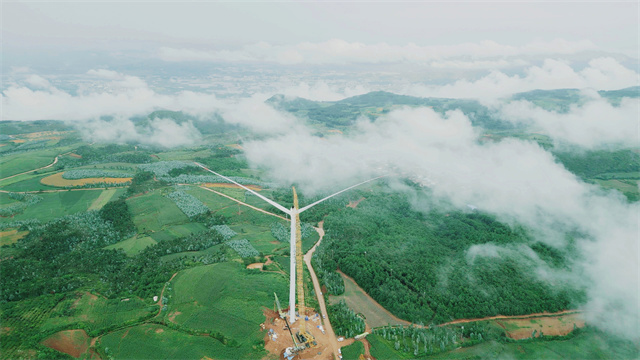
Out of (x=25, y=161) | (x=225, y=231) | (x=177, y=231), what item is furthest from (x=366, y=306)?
(x=25, y=161)

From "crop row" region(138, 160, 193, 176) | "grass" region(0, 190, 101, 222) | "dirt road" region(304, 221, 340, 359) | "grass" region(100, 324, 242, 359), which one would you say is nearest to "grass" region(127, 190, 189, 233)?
"grass" region(0, 190, 101, 222)

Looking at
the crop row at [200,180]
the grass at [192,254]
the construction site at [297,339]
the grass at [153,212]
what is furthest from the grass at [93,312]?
the crop row at [200,180]

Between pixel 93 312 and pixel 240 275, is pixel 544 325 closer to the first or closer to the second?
pixel 240 275

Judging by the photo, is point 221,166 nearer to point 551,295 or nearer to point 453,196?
point 453,196

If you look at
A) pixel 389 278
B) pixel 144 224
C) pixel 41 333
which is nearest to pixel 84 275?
pixel 41 333

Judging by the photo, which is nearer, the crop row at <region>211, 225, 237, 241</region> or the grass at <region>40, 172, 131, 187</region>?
the crop row at <region>211, 225, 237, 241</region>

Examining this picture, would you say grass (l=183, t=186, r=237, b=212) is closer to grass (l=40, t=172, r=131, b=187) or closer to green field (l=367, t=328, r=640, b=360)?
grass (l=40, t=172, r=131, b=187)
